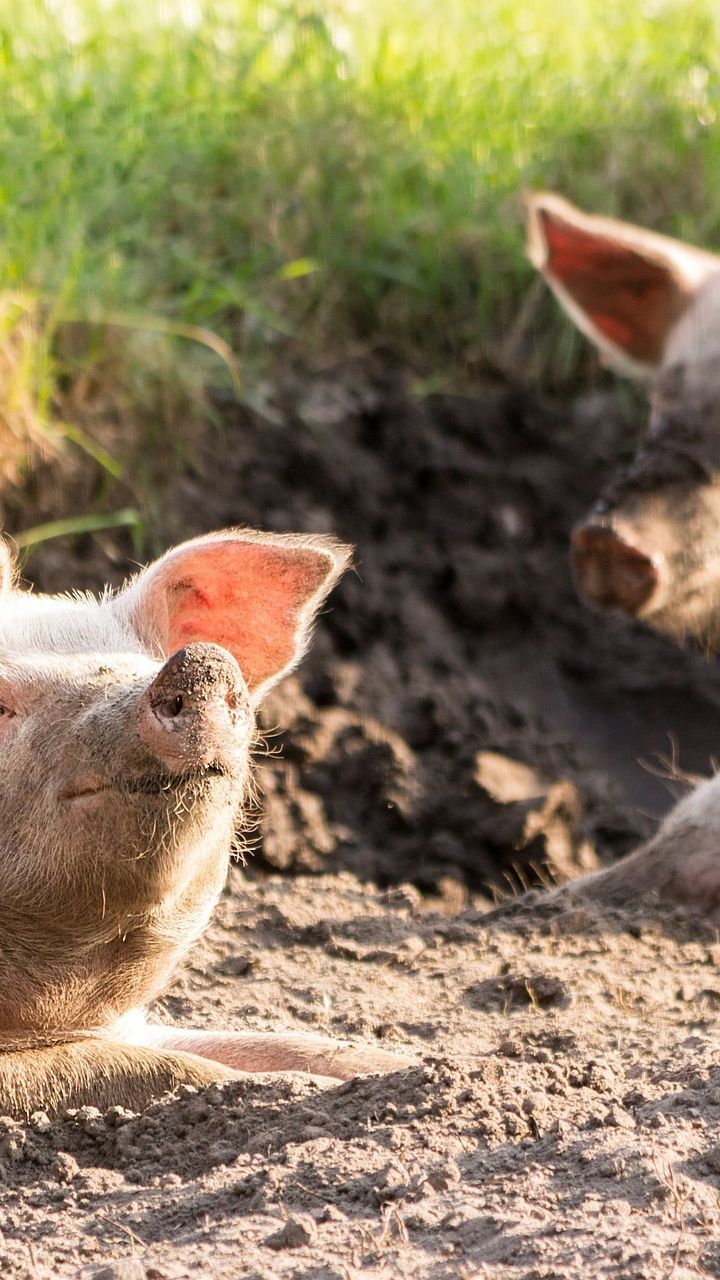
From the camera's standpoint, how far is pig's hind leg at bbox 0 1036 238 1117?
232cm

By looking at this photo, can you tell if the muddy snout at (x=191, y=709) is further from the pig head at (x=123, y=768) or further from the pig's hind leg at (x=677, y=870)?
the pig's hind leg at (x=677, y=870)

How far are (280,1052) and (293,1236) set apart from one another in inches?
27.3

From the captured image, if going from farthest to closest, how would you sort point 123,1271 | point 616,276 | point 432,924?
point 616,276
point 432,924
point 123,1271

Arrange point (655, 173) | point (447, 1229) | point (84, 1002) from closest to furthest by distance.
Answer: point (447, 1229), point (84, 1002), point (655, 173)

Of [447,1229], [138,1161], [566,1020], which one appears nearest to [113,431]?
[566,1020]

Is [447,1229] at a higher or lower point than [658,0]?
lower

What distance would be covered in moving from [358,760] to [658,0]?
380 cm

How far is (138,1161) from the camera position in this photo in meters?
2.21

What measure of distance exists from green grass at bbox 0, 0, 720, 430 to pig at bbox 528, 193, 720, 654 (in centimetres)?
59

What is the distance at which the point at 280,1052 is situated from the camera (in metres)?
2.57

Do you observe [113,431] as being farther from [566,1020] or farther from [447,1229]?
[447,1229]

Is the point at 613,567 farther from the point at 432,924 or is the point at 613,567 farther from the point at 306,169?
the point at 306,169

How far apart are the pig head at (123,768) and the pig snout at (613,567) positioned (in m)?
1.69

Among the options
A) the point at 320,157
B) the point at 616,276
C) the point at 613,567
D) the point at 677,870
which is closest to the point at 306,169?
the point at 320,157
